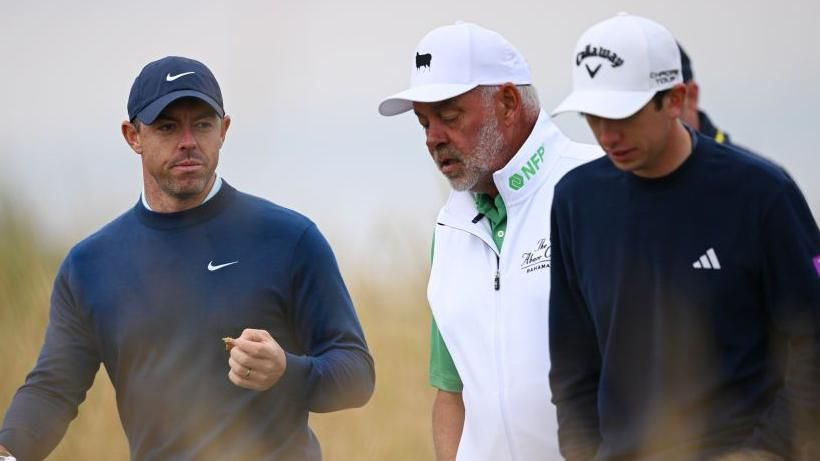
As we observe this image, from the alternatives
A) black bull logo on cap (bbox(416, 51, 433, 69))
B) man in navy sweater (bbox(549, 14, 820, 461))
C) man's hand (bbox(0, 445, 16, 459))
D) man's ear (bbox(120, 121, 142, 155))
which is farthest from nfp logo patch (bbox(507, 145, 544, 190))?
man's hand (bbox(0, 445, 16, 459))

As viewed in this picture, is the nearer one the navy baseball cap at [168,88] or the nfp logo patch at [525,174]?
the nfp logo patch at [525,174]

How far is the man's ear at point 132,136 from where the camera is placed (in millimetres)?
4910

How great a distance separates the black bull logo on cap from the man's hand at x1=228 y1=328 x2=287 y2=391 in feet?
3.05

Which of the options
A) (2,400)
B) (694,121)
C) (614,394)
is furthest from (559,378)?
(2,400)

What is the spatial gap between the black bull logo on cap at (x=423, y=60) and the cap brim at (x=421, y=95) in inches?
4.1

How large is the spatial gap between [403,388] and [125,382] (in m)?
0.80

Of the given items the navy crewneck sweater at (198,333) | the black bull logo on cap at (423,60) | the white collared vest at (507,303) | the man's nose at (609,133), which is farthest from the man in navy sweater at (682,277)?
the navy crewneck sweater at (198,333)

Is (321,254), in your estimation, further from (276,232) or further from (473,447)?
(473,447)

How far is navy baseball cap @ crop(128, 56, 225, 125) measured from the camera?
4.76 metres

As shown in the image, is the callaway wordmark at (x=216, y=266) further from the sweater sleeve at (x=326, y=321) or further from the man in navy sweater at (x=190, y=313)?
the sweater sleeve at (x=326, y=321)

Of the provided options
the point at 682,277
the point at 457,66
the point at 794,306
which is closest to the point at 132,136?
the point at 457,66

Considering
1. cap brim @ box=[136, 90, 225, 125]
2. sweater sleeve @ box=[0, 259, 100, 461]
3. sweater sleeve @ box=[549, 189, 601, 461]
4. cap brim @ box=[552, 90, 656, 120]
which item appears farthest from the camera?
cap brim @ box=[136, 90, 225, 125]

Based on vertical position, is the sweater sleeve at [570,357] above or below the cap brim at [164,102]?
below

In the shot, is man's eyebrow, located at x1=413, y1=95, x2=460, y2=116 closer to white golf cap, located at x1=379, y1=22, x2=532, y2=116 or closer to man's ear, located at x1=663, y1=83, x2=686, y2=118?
white golf cap, located at x1=379, y1=22, x2=532, y2=116
